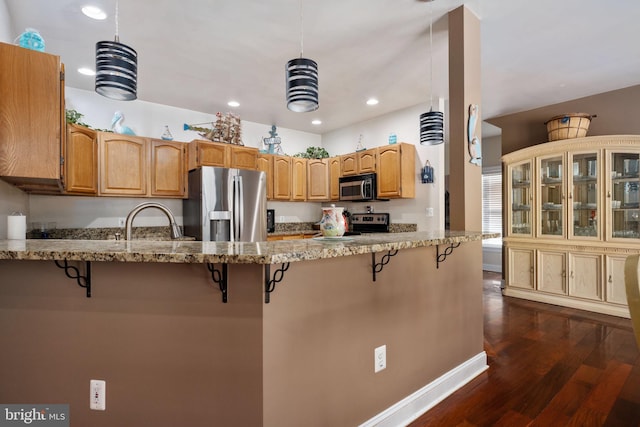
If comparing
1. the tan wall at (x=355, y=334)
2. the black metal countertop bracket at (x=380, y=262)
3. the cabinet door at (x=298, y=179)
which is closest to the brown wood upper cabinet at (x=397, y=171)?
the cabinet door at (x=298, y=179)

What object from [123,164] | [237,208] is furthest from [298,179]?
[123,164]

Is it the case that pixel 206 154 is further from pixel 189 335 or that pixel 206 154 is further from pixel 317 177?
pixel 189 335

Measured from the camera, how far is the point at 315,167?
5586 mm

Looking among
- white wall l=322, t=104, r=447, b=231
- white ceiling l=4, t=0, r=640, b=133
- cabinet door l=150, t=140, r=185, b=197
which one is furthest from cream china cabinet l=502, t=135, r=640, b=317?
cabinet door l=150, t=140, r=185, b=197

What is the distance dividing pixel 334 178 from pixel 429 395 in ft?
12.6

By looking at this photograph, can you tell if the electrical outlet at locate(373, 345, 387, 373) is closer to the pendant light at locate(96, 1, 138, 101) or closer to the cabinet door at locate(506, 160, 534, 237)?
the pendant light at locate(96, 1, 138, 101)

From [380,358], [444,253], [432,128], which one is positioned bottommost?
[380,358]

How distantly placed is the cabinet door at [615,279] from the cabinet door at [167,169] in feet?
17.0

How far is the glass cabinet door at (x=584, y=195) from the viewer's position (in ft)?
13.0

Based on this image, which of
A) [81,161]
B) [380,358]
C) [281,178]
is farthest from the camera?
[281,178]

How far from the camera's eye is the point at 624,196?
381cm

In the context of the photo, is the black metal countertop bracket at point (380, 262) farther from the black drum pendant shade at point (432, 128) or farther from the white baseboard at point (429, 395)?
the black drum pendant shade at point (432, 128)

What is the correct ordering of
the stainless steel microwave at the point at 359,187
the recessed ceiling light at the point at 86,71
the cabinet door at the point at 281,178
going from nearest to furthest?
the recessed ceiling light at the point at 86,71 < the stainless steel microwave at the point at 359,187 < the cabinet door at the point at 281,178

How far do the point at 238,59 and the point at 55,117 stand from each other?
1.75 metres
